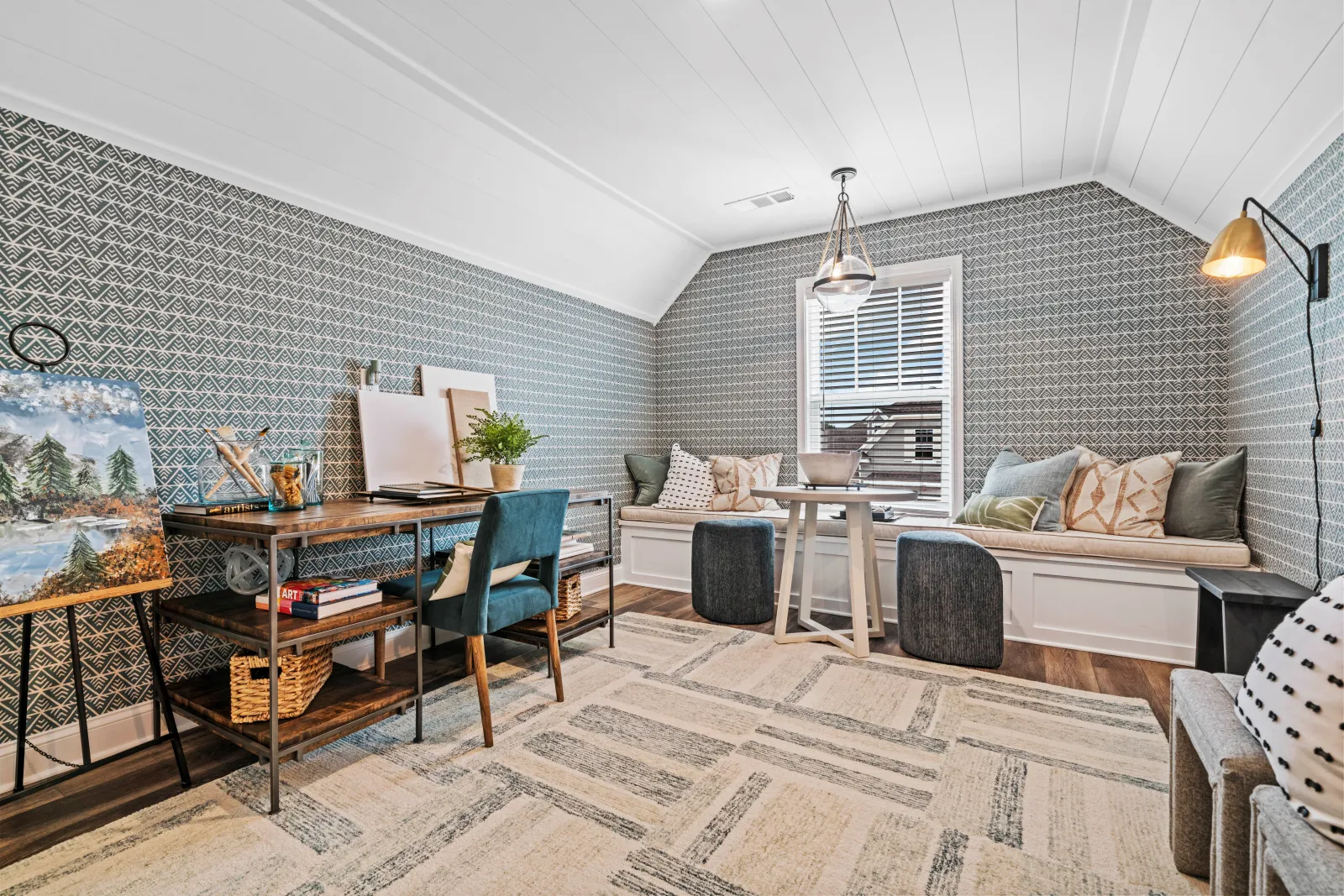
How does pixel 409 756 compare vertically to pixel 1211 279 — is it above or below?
below

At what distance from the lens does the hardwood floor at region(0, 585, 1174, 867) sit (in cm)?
170

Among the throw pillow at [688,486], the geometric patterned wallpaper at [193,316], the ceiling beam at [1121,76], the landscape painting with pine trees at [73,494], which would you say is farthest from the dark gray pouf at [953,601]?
the landscape painting with pine trees at [73,494]

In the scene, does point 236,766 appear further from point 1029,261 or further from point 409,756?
point 1029,261

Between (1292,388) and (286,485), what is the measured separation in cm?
401

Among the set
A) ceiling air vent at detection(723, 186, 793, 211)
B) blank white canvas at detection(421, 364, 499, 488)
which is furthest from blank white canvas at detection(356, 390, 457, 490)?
ceiling air vent at detection(723, 186, 793, 211)

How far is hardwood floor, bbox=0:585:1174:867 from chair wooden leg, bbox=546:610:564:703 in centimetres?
57

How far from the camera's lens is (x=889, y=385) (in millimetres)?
4254

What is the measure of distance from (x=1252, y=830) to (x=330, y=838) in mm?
2038

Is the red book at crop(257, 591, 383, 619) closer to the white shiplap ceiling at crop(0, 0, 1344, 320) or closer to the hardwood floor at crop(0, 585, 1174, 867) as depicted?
the hardwood floor at crop(0, 585, 1174, 867)

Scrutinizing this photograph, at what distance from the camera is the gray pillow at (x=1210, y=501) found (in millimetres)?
3018

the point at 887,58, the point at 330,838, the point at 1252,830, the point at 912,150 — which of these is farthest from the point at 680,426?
the point at 1252,830

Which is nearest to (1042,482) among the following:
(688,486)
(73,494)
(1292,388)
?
(1292,388)

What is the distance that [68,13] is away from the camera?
5.87 feet

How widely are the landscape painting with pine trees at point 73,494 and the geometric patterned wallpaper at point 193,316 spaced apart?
0.64 feet
